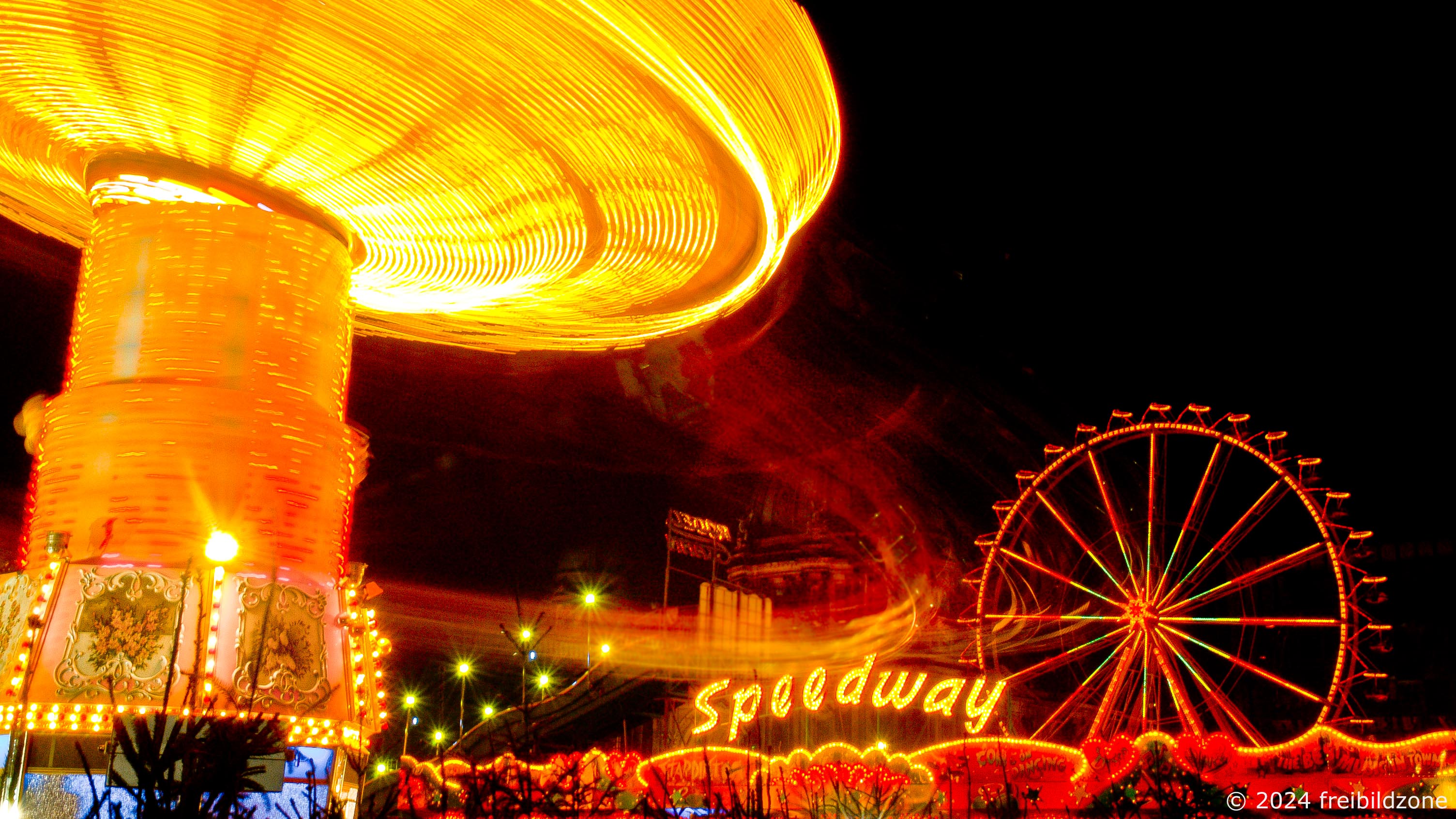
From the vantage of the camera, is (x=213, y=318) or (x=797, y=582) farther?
(x=797, y=582)

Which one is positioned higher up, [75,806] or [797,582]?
[797,582]

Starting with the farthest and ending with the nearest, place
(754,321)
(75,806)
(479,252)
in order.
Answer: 1. (754,321)
2. (479,252)
3. (75,806)

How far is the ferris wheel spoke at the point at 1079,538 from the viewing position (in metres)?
22.0

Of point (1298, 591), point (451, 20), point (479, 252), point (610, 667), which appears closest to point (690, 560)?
point (610, 667)

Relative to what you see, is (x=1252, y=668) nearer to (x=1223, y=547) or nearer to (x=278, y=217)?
(x=1223, y=547)

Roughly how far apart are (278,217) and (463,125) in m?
2.18

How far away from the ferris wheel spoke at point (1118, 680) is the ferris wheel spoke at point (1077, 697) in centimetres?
13

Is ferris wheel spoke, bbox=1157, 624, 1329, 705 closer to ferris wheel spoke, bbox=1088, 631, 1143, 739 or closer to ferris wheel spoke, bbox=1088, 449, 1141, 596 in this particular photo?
ferris wheel spoke, bbox=1088, 631, 1143, 739

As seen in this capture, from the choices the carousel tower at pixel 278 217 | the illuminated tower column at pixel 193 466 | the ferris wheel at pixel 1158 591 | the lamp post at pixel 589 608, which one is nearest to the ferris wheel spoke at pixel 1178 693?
the ferris wheel at pixel 1158 591

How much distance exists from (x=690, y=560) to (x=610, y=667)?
41.9 feet

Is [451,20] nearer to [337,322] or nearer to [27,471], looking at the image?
[337,322]

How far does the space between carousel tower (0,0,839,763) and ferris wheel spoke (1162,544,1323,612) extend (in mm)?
13477

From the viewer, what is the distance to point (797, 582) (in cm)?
4438

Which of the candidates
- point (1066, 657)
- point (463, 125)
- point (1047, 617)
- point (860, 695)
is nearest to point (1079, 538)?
point (1066, 657)
